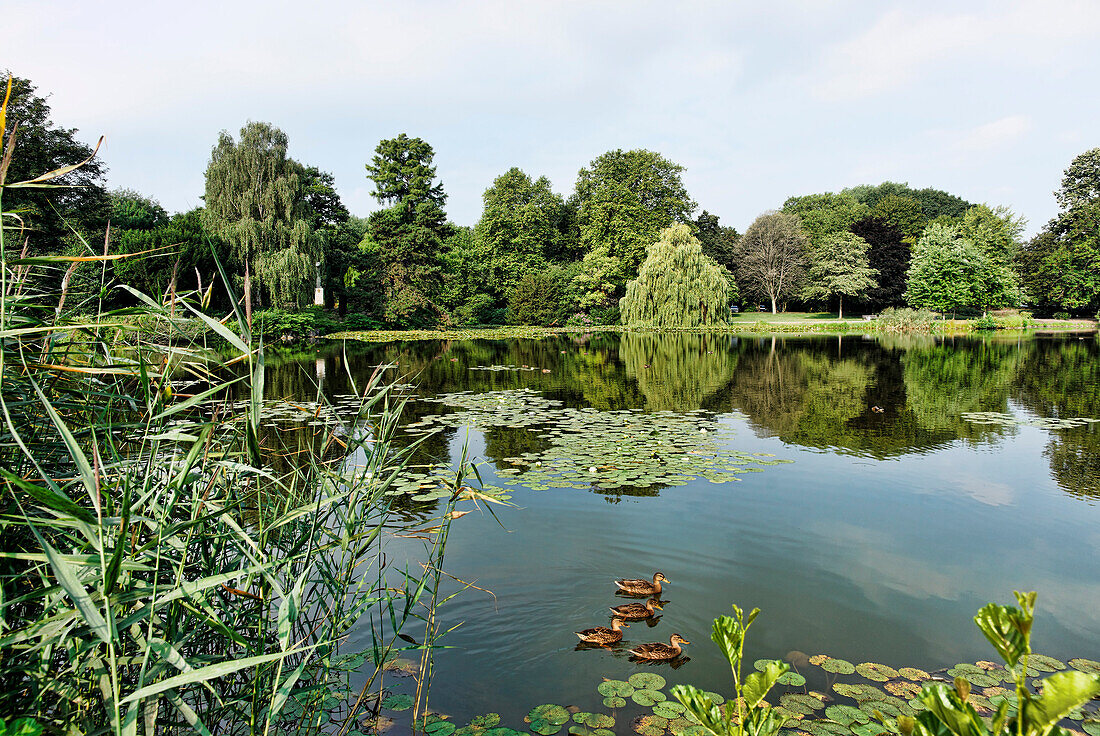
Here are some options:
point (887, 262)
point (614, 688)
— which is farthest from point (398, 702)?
point (887, 262)

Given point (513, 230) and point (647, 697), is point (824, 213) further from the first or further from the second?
point (647, 697)

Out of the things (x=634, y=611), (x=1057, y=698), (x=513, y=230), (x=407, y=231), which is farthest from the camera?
(x=513, y=230)

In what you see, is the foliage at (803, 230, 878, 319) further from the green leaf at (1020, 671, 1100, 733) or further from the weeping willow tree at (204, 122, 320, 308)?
the green leaf at (1020, 671, 1100, 733)

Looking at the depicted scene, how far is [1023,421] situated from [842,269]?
31.1 meters

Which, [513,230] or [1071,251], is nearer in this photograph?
[1071,251]

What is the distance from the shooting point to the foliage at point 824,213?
152 feet

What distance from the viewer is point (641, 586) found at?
13.1 feet

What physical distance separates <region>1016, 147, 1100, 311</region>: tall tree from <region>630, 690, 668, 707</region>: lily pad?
43.6 meters

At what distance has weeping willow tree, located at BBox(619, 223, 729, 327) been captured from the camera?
27.8m

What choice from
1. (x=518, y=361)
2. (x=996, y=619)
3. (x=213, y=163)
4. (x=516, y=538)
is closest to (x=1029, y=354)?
(x=518, y=361)

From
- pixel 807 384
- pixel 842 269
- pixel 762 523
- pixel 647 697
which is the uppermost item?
pixel 842 269

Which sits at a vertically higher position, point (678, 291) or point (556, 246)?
point (556, 246)

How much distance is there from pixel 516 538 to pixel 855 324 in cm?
3642

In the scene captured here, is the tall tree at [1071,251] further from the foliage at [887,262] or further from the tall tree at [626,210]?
the tall tree at [626,210]
